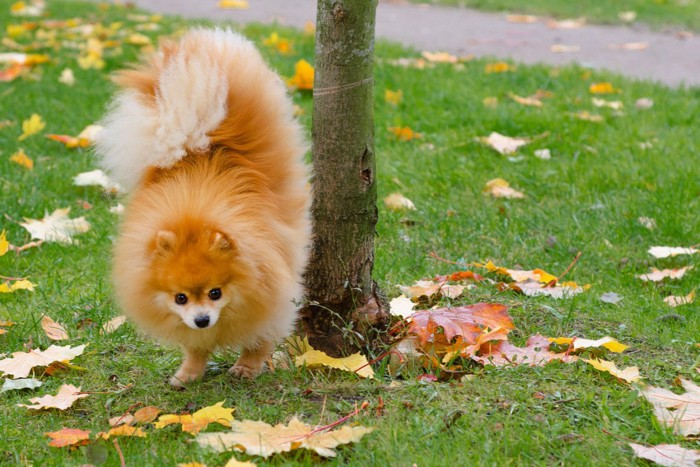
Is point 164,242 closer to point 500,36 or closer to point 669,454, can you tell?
point 669,454

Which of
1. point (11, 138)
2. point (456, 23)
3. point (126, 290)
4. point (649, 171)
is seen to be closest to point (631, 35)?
point (456, 23)

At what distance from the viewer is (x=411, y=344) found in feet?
10.6

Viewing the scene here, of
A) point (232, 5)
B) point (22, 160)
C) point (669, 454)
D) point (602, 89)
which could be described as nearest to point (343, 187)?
point (669, 454)

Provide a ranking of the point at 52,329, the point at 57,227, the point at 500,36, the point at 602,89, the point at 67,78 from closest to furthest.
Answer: the point at 52,329 → the point at 57,227 → the point at 602,89 → the point at 67,78 → the point at 500,36

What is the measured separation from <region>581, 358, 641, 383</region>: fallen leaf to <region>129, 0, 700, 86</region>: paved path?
493cm

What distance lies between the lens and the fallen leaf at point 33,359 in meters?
3.23

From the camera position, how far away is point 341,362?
3.11 metres

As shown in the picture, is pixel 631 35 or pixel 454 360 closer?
pixel 454 360

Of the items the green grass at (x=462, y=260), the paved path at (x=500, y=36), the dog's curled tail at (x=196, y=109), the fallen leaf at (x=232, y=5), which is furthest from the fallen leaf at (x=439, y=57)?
the dog's curled tail at (x=196, y=109)

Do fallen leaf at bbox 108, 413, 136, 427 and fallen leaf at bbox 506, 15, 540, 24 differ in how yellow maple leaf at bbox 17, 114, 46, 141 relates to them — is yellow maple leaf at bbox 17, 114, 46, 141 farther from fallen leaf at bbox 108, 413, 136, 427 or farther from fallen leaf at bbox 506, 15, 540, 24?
fallen leaf at bbox 506, 15, 540, 24

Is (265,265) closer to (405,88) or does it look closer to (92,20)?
(405,88)

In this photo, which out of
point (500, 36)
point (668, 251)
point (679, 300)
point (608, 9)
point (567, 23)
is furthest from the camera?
point (608, 9)

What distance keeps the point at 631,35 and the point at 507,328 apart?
7032 millimetres

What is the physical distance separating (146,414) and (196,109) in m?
1.04
